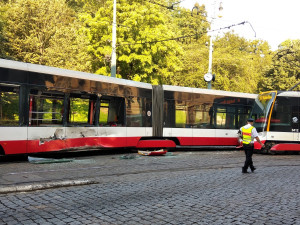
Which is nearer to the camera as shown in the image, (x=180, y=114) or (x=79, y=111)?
(x=79, y=111)

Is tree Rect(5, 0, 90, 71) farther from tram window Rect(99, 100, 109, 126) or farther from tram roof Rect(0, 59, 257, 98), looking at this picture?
tram window Rect(99, 100, 109, 126)

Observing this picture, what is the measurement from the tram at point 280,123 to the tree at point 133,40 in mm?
9257

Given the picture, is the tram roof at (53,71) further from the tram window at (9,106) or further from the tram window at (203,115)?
the tram window at (203,115)

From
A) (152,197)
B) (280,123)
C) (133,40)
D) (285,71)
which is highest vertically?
(285,71)

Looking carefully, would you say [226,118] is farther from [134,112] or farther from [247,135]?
[247,135]

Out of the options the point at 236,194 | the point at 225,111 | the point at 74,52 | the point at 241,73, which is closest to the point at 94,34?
the point at 74,52

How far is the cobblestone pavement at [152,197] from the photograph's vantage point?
5184 mm

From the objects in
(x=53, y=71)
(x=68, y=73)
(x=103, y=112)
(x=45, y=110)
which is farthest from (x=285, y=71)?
(x=45, y=110)

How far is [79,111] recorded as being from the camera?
1300cm

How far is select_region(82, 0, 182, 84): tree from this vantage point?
2395 centimetres

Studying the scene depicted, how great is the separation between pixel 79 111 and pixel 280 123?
994 centimetres

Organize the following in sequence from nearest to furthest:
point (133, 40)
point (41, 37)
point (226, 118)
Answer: point (226, 118) < point (133, 40) < point (41, 37)

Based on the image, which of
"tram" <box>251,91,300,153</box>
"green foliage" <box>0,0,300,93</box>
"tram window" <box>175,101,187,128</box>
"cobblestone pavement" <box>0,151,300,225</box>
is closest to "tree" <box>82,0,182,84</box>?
"green foliage" <box>0,0,300,93</box>

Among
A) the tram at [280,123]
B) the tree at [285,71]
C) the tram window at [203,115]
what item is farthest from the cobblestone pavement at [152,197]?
the tree at [285,71]
